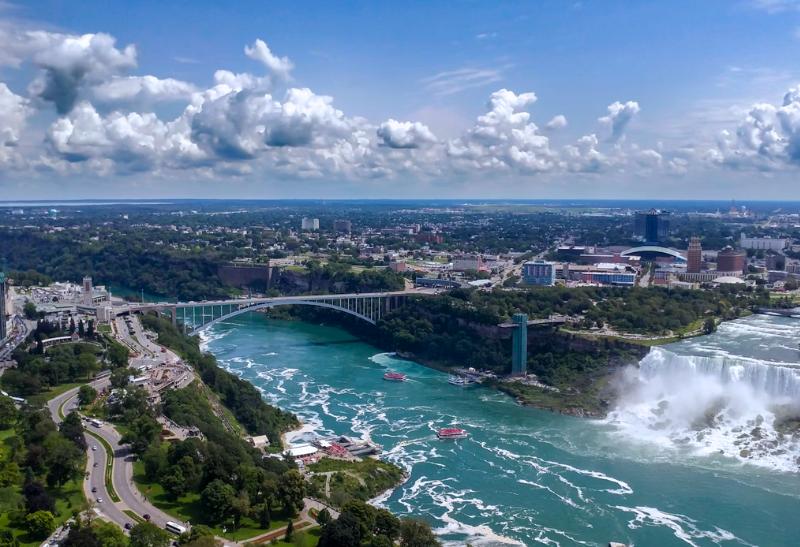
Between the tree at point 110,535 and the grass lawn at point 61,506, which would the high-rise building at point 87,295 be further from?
the tree at point 110,535

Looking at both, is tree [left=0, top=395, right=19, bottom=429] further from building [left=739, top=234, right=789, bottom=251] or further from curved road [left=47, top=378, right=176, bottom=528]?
building [left=739, top=234, right=789, bottom=251]

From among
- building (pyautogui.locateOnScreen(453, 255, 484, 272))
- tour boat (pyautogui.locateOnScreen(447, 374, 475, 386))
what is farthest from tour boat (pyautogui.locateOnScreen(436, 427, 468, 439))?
building (pyautogui.locateOnScreen(453, 255, 484, 272))

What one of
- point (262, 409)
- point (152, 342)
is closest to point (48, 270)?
point (152, 342)

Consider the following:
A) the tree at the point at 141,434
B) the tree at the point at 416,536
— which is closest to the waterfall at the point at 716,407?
the tree at the point at 416,536

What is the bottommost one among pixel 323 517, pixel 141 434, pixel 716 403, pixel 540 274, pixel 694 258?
pixel 716 403

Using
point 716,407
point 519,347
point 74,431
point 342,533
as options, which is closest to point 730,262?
point 519,347

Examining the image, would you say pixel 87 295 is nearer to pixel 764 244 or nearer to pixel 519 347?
pixel 519 347

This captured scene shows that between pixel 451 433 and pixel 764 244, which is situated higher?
pixel 764 244
